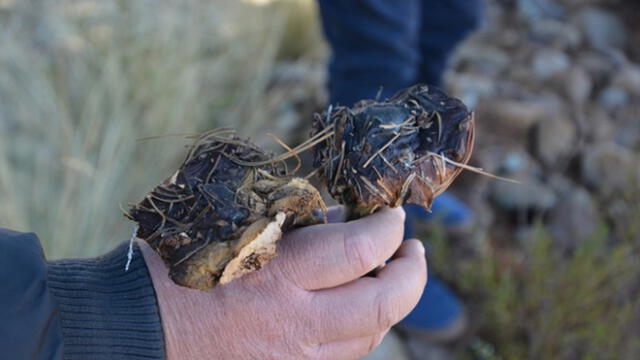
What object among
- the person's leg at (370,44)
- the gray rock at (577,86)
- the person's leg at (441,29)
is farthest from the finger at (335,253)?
the gray rock at (577,86)

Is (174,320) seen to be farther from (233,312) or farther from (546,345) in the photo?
(546,345)

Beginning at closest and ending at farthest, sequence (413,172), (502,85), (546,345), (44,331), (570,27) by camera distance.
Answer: (44,331) → (413,172) → (546,345) → (502,85) → (570,27)

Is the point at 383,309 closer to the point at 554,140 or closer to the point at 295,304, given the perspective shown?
the point at 295,304

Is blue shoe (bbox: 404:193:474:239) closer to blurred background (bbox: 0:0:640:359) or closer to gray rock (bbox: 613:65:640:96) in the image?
blurred background (bbox: 0:0:640:359)

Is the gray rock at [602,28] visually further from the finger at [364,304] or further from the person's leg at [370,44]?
the finger at [364,304]

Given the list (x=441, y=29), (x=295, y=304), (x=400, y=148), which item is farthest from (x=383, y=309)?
(x=441, y=29)

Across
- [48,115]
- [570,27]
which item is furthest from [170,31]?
[570,27]
